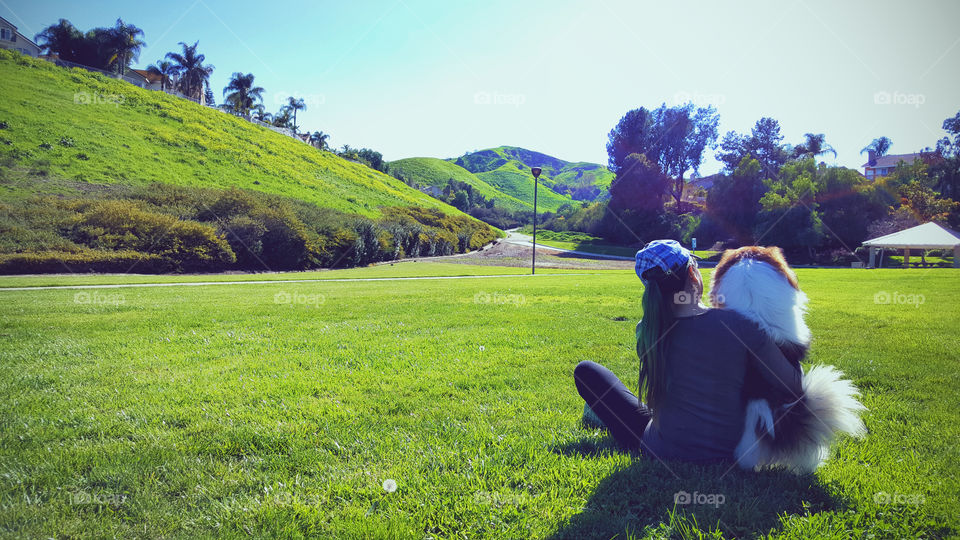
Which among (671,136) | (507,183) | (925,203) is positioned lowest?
(925,203)

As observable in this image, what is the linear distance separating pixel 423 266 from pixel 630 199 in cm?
3401

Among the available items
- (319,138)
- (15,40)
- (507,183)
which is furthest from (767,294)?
(507,183)

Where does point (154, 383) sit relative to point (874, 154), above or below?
below

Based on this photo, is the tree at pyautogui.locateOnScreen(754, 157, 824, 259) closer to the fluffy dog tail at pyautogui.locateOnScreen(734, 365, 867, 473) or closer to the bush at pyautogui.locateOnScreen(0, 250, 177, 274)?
the fluffy dog tail at pyautogui.locateOnScreen(734, 365, 867, 473)

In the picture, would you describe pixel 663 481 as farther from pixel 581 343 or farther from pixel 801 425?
pixel 581 343

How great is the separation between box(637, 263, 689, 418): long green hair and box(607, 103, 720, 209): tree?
54338 mm

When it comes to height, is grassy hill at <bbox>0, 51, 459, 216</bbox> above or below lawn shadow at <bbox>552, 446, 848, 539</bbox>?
above

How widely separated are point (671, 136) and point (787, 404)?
2286 inches

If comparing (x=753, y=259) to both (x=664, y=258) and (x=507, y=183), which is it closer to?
(x=664, y=258)

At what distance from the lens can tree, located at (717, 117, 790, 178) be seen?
53750 millimetres

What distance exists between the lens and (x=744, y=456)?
2.76 metres

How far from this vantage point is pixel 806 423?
264cm

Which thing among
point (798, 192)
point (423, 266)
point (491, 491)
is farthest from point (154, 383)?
point (798, 192)

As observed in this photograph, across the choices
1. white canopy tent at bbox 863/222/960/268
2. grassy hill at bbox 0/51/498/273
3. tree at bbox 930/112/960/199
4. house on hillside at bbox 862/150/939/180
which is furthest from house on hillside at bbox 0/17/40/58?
house on hillside at bbox 862/150/939/180
